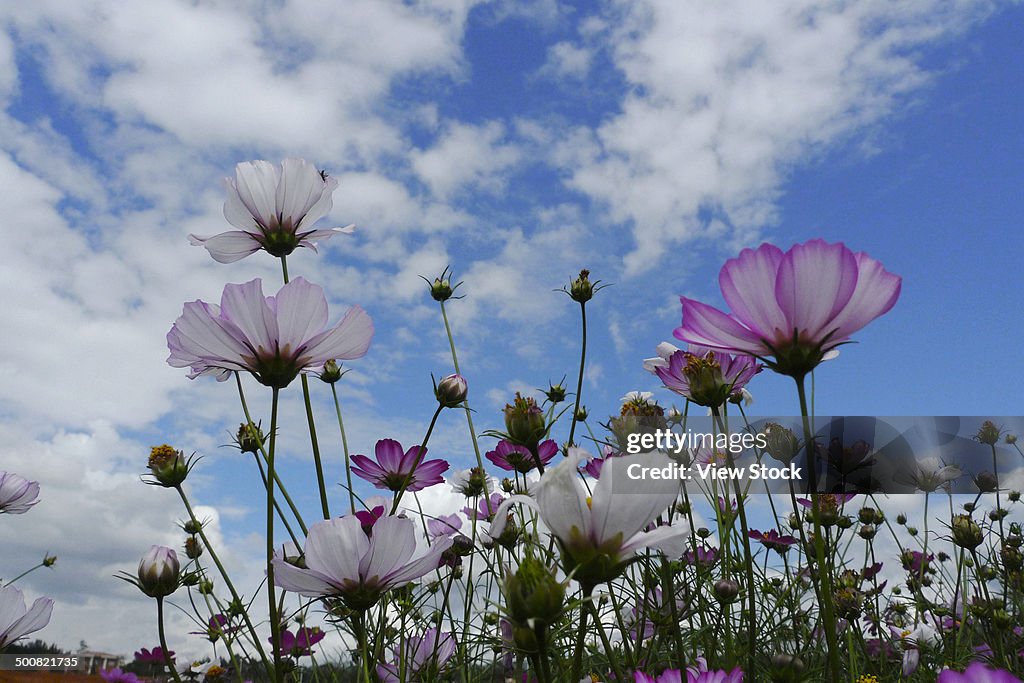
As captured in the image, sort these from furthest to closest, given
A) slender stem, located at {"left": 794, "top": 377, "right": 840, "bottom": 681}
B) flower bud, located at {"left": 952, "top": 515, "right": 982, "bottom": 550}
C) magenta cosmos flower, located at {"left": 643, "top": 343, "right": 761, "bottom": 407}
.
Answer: flower bud, located at {"left": 952, "top": 515, "right": 982, "bottom": 550} < magenta cosmos flower, located at {"left": 643, "top": 343, "right": 761, "bottom": 407} < slender stem, located at {"left": 794, "top": 377, "right": 840, "bottom": 681}

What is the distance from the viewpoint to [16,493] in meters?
1.96

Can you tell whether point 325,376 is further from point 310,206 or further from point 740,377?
point 740,377

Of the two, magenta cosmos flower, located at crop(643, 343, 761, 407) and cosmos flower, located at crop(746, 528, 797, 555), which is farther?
cosmos flower, located at crop(746, 528, 797, 555)

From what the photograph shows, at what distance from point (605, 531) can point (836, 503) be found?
1433 millimetres

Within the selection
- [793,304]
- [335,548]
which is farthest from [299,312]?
[793,304]

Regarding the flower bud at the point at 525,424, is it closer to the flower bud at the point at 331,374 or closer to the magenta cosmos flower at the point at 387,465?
the magenta cosmos flower at the point at 387,465

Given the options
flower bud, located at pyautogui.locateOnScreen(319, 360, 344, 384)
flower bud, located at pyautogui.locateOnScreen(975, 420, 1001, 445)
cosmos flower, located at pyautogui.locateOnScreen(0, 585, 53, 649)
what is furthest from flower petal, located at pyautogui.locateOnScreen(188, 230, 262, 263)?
flower bud, located at pyautogui.locateOnScreen(975, 420, 1001, 445)

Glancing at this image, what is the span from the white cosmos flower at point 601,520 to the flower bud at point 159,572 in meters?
0.70

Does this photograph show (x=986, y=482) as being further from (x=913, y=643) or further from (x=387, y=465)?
(x=387, y=465)

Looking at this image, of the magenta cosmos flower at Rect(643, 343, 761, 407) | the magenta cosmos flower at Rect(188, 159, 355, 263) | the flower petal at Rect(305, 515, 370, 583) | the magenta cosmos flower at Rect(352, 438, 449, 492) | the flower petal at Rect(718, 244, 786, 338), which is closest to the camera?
the flower petal at Rect(718, 244, 786, 338)

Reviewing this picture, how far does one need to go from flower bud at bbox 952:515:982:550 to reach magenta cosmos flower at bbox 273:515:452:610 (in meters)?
1.50

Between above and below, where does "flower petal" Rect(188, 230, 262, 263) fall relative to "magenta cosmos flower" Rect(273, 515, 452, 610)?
above

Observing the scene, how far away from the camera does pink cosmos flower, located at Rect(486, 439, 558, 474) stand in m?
1.23

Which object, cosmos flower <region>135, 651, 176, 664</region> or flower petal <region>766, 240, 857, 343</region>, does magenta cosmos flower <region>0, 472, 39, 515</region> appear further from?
flower petal <region>766, 240, 857, 343</region>
